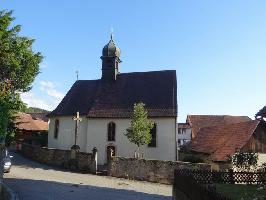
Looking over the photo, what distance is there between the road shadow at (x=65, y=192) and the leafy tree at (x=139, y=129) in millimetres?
10318

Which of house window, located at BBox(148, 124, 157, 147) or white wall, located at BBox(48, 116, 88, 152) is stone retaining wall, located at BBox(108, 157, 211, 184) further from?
white wall, located at BBox(48, 116, 88, 152)

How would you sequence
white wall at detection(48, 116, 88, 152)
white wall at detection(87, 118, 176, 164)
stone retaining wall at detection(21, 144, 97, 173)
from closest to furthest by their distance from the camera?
stone retaining wall at detection(21, 144, 97, 173) < white wall at detection(87, 118, 176, 164) < white wall at detection(48, 116, 88, 152)

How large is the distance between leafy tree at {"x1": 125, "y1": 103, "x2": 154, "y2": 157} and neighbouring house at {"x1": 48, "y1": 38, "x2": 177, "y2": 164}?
7.56 feet

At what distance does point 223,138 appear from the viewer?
3566 centimetres

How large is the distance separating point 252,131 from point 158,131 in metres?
8.97

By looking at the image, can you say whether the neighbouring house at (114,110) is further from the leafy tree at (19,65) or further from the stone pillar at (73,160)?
the leafy tree at (19,65)

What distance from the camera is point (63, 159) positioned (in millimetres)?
32281

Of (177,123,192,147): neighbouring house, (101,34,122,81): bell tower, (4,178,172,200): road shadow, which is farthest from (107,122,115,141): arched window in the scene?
(177,123,192,147): neighbouring house

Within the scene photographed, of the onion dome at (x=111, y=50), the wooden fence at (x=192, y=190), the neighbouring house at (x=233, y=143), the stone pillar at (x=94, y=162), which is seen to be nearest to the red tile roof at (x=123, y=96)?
the onion dome at (x=111, y=50)

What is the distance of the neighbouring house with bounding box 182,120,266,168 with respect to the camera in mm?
31188

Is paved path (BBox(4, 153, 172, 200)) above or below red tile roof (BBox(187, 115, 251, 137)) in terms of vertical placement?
below

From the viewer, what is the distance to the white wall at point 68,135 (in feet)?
124

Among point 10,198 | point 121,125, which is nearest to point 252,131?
point 121,125

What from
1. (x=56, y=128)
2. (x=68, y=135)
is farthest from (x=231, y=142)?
(x=56, y=128)
